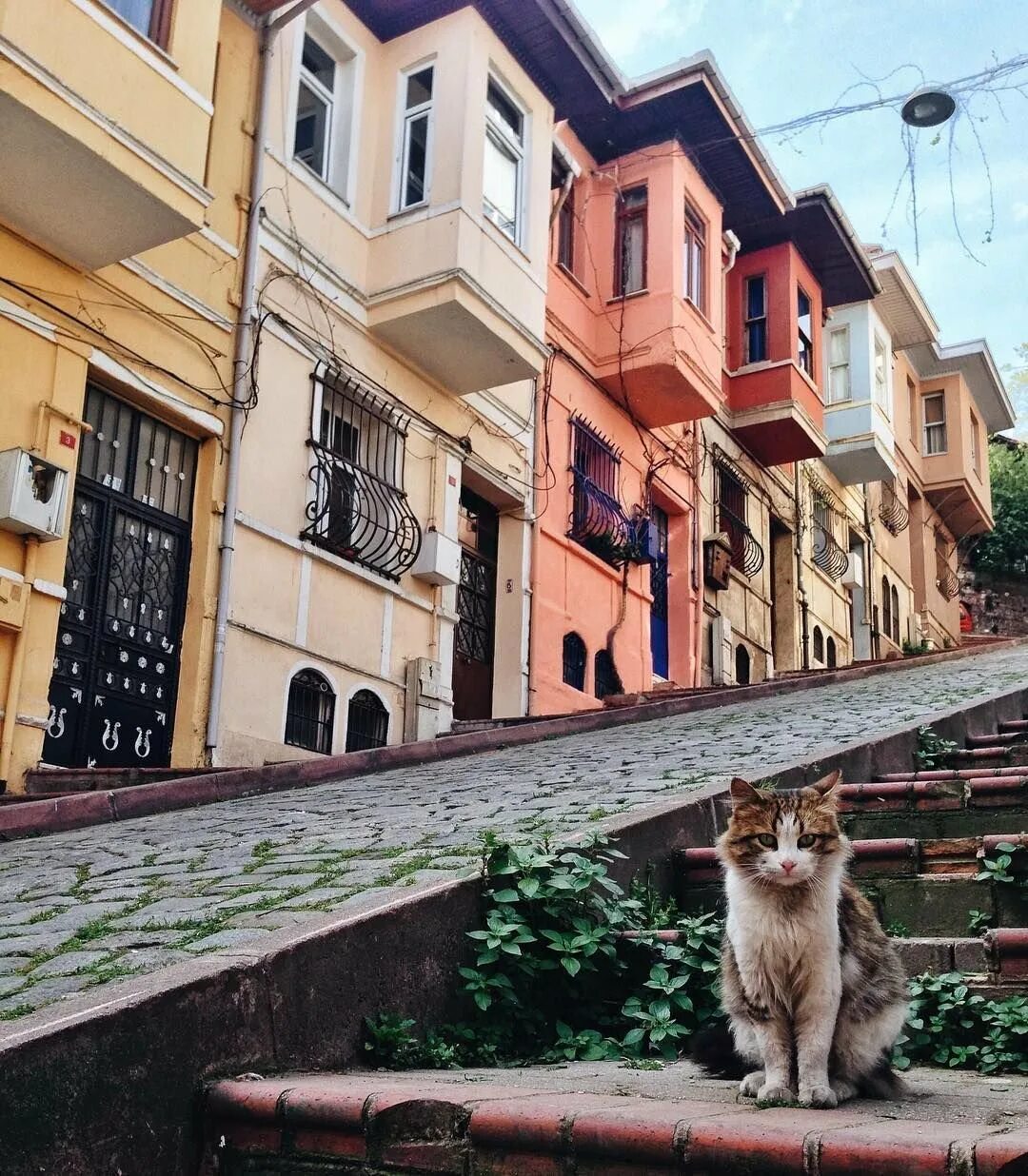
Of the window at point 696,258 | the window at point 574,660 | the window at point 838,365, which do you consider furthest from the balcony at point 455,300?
the window at point 838,365

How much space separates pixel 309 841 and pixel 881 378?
81.4ft

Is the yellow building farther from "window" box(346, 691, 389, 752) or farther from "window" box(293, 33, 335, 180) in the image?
"window" box(346, 691, 389, 752)

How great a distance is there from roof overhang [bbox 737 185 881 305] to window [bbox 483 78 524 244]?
292 inches

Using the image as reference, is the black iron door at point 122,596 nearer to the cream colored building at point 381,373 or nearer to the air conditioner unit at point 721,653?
the cream colored building at point 381,373

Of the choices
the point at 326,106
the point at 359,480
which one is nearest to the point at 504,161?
the point at 326,106

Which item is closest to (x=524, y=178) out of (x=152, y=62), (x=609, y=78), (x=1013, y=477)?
(x=609, y=78)

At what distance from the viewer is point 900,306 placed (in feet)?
100

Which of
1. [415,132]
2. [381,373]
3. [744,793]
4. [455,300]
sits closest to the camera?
[744,793]

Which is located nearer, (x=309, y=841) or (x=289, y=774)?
(x=309, y=841)

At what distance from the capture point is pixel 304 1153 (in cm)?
320

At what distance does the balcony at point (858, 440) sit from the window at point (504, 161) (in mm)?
12585

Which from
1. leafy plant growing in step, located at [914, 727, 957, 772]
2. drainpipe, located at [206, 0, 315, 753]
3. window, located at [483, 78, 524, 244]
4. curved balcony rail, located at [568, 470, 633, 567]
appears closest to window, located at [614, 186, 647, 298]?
curved balcony rail, located at [568, 470, 633, 567]

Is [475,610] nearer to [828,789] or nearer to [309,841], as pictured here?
[309,841]

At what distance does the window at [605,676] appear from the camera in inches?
696
